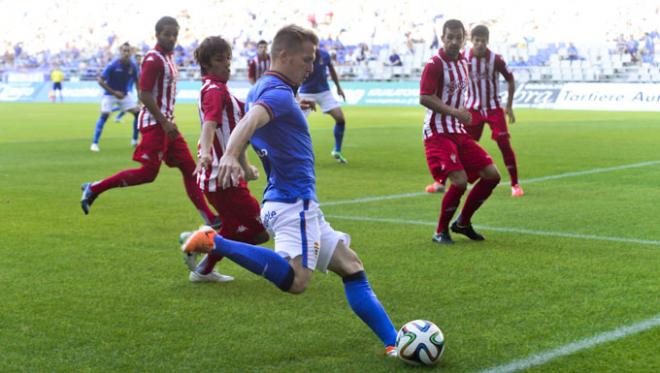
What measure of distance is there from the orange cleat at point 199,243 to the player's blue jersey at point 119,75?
14.4m

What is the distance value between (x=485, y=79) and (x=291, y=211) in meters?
7.13

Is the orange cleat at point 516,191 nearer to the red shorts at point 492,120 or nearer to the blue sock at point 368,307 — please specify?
the red shorts at point 492,120

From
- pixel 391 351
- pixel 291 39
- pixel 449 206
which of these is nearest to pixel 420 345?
pixel 391 351

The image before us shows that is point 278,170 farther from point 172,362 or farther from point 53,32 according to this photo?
point 53,32

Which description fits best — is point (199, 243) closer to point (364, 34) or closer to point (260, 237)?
point (260, 237)

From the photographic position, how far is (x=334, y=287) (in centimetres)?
636

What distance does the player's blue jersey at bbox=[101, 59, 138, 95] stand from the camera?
1842 centimetres

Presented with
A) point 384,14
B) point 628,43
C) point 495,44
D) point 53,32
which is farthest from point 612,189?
point 53,32

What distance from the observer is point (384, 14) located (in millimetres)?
60062

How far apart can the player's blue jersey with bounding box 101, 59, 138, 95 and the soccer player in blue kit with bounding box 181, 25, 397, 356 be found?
1420cm

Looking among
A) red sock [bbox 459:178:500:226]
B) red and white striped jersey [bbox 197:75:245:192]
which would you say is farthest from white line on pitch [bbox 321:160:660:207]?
red and white striped jersey [bbox 197:75:245:192]

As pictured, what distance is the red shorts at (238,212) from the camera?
6492 mm

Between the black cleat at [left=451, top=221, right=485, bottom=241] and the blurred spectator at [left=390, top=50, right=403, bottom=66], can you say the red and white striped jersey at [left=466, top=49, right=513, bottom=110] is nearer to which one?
the black cleat at [left=451, top=221, right=485, bottom=241]

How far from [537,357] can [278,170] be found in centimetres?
158
